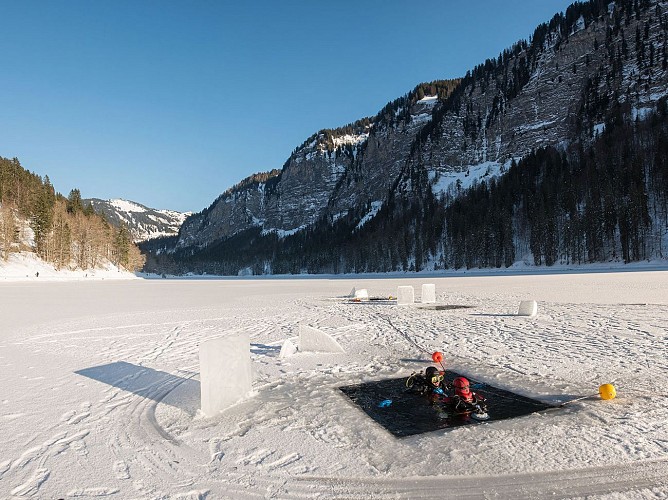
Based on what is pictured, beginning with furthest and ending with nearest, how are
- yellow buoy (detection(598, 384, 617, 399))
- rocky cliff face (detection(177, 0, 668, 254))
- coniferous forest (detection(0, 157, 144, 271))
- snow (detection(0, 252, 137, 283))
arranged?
1. rocky cliff face (detection(177, 0, 668, 254))
2. coniferous forest (detection(0, 157, 144, 271))
3. snow (detection(0, 252, 137, 283))
4. yellow buoy (detection(598, 384, 617, 399))

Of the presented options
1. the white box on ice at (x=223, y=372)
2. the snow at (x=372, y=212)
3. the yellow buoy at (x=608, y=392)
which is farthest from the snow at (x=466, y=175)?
the white box on ice at (x=223, y=372)

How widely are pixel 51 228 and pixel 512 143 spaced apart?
13659 cm

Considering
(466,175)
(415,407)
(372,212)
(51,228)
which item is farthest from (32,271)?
(466,175)

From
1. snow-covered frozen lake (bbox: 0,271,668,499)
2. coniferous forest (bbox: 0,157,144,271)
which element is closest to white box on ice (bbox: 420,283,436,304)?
snow-covered frozen lake (bbox: 0,271,668,499)

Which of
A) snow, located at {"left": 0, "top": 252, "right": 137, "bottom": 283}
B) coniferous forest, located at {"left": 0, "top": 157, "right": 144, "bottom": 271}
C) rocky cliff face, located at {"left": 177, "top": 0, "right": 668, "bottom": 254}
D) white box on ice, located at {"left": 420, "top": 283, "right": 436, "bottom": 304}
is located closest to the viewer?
white box on ice, located at {"left": 420, "top": 283, "right": 436, "bottom": 304}

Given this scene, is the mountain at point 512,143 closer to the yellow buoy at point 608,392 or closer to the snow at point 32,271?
the yellow buoy at point 608,392

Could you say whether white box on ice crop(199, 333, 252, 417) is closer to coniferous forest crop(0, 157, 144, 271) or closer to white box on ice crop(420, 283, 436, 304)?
white box on ice crop(420, 283, 436, 304)

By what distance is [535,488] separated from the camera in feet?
11.9

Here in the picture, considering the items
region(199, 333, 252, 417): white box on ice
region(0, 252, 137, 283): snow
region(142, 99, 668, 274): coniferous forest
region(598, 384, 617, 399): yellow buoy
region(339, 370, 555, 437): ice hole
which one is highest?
region(142, 99, 668, 274): coniferous forest

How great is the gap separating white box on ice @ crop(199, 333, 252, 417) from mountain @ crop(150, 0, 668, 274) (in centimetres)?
7280

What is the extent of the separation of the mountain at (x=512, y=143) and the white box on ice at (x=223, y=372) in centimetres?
7280

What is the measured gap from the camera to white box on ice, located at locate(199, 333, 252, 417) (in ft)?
19.4

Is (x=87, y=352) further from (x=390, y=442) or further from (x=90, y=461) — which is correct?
(x=390, y=442)

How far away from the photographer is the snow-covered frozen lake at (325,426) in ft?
12.4
